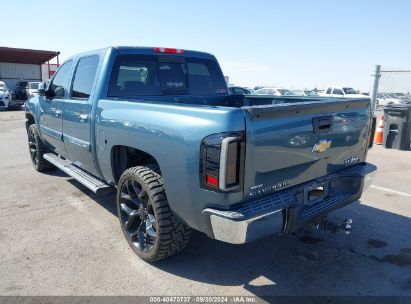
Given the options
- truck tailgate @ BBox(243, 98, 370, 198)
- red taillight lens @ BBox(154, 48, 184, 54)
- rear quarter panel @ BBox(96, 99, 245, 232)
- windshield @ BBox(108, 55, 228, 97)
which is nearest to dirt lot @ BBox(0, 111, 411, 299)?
rear quarter panel @ BBox(96, 99, 245, 232)

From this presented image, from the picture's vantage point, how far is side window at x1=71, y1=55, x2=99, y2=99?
4.10 m

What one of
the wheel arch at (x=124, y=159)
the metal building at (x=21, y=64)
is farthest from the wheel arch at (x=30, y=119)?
the metal building at (x=21, y=64)

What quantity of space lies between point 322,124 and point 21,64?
3609 cm

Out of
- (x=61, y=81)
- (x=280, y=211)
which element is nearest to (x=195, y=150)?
(x=280, y=211)

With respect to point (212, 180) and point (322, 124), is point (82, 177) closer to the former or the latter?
point (212, 180)

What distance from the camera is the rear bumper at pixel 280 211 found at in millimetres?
2436

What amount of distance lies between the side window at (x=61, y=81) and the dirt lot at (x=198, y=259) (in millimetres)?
1542

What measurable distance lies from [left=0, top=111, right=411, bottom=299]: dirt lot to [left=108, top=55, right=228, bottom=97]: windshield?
1.64m

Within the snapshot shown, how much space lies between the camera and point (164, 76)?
429 centimetres

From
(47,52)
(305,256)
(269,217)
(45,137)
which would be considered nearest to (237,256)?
(305,256)

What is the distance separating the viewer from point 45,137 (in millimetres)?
5680

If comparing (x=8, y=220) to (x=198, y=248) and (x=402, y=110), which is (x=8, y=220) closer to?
(x=198, y=248)

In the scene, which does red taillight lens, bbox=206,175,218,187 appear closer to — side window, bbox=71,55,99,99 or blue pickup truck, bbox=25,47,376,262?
blue pickup truck, bbox=25,47,376,262

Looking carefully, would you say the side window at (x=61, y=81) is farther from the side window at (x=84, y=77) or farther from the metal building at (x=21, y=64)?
the metal building at (x=21, y=64)
